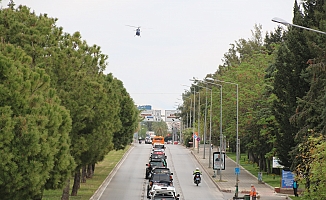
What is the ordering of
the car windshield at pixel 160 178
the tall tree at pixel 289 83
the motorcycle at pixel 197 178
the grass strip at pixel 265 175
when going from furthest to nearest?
the grass strip at pixel 265 175 < the motorcycle at pixel 197 178 < the tall tree at pixel 289 83 < the car windshield at pixel 160 178

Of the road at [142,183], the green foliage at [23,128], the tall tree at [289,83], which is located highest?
the tall tree at [289,83]

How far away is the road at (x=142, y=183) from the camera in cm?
4622

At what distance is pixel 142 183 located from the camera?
Result: 182 ft

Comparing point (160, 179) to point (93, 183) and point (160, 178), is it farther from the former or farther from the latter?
point (93, 183)

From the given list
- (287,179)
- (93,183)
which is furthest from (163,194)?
(93,183)

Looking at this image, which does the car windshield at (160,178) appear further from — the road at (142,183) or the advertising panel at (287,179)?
the advertising panel at (287,179)

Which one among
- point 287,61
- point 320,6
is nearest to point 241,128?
point 287,61

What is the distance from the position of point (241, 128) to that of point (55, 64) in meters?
35.9

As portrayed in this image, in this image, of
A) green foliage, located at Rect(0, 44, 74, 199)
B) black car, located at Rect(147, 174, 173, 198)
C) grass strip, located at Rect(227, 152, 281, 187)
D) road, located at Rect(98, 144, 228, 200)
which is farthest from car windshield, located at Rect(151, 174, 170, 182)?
green foliage, located at Rect(0, 44, 74, 199)

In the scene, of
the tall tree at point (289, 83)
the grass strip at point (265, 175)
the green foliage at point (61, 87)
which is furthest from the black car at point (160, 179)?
the grass strip at point (265, 175)

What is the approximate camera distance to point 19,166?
2300cm

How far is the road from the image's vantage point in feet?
152

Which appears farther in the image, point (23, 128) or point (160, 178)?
point (160, 178)

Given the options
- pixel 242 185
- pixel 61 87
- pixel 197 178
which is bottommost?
pixel 242 185
